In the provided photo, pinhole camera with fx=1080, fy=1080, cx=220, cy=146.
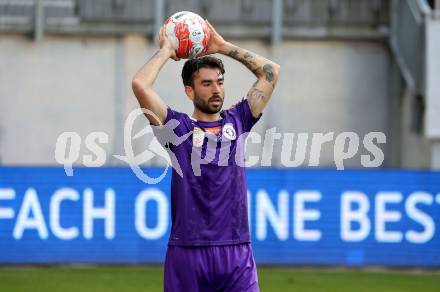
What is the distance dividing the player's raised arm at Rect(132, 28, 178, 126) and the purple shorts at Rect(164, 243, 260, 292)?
0.88 meters

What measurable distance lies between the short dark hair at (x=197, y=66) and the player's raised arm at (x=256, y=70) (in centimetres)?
29

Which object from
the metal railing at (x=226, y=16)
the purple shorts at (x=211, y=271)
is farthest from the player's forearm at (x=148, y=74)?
the metal railing at (x=226, y=16)

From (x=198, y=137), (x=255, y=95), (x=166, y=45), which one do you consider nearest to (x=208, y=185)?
(x=198, y=137)

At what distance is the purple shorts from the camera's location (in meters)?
6.87

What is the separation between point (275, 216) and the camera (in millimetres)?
16203

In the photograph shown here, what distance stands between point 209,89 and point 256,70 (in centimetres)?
63

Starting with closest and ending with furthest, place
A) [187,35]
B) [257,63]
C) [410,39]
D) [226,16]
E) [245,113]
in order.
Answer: [187,35], [245,113], [257,63], [410,39], [226,16]

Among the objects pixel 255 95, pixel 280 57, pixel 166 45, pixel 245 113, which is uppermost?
pixel 280 57

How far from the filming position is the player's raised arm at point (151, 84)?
686cm

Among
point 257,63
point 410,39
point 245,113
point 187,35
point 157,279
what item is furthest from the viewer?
point 410,39

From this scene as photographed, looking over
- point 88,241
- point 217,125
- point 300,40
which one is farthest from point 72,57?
point 217,125

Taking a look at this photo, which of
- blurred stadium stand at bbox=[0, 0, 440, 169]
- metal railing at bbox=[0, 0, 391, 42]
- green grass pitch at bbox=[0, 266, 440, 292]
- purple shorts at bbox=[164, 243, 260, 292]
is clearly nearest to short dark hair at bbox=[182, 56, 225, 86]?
purple shorts at bbox=[164, 243, 260, 292]

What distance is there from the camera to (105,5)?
2138 cm

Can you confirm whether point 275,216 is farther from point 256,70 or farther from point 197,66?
point 197,66
